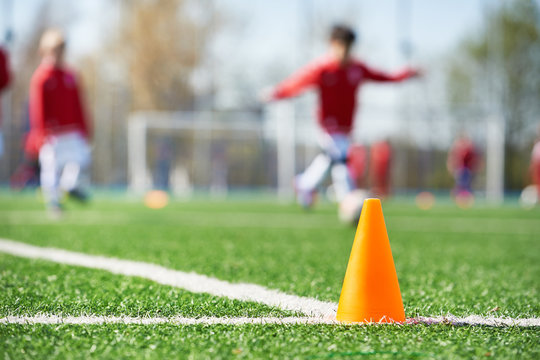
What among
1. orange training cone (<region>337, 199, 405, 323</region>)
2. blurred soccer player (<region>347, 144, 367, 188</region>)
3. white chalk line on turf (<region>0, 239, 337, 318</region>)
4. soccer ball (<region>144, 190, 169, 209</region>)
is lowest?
soccer ball (<region>144, 190, 169, 209</region>)

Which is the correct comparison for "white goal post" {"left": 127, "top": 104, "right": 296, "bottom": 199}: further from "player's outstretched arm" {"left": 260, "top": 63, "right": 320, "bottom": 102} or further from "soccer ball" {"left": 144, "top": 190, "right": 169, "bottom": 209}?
"player's outstretched arm" {"left": 260, "top": 63, "right": 320, "bottom": 102}

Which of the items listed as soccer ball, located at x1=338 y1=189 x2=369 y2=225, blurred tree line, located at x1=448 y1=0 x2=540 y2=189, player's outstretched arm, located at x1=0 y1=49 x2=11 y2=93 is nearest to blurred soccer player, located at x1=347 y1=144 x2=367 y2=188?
blurred tree line, located at x1=448 y1=0 x2=540 y2=189

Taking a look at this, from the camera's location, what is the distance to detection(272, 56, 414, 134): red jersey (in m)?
6.31

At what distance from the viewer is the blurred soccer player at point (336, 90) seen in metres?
6.26

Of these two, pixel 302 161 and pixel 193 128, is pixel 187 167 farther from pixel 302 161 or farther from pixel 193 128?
pixel 302 161

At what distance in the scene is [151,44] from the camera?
25.4 meters

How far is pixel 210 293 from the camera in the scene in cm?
233

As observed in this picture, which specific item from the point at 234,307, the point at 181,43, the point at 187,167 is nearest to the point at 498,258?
the point at 234,307

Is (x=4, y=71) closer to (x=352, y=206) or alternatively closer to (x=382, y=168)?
(x=352, y=206)

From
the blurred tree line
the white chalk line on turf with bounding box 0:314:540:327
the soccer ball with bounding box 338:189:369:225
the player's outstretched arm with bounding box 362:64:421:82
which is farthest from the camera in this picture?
the blurred tree line

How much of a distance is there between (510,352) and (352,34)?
4.91 metres

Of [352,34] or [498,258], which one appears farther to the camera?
[352,34]

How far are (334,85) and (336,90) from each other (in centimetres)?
5

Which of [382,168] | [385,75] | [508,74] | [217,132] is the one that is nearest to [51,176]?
[385,75]
